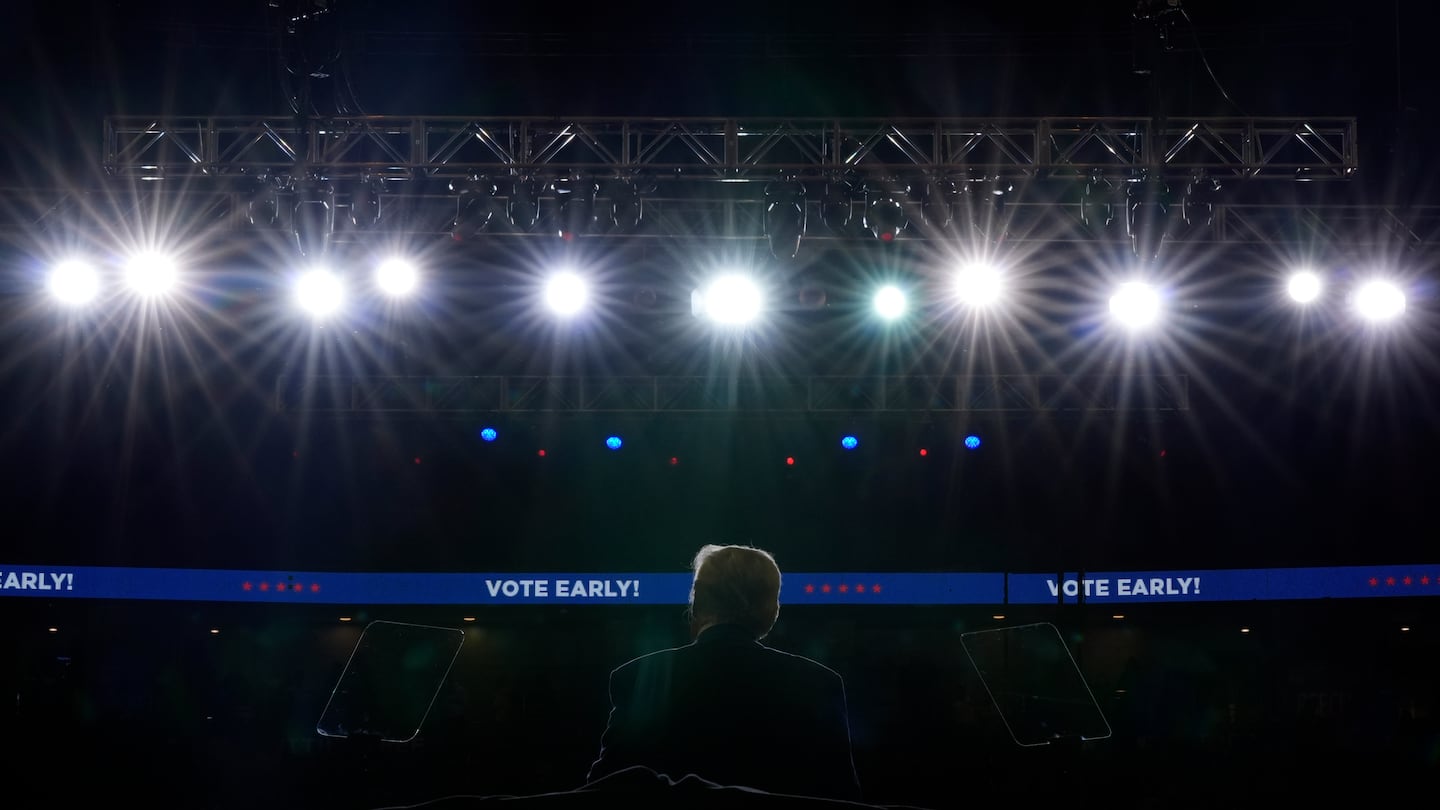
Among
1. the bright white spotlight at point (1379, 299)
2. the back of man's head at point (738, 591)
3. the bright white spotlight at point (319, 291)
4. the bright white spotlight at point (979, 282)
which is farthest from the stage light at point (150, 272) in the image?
the bright white spotlight at point (1379, 299)

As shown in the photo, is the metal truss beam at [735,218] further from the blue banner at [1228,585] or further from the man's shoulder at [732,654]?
the man's shoulder at [732,654]

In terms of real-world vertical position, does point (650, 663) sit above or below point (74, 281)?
below

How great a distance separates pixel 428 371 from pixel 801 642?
172 inches

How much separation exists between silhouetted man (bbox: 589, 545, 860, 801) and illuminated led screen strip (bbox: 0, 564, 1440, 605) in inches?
304

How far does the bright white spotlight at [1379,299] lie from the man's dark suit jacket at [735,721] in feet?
23.1

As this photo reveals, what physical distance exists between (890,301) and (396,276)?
3706mm

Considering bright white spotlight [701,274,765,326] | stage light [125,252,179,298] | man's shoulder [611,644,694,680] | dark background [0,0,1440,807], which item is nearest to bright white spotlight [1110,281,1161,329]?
dark background [0,0,1440,807]

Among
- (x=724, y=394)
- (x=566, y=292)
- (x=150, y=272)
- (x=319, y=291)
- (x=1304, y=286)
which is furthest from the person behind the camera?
(x=724, y=394)

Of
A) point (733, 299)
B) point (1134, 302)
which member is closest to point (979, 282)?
point (1134, 302)

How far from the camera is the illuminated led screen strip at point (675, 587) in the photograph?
9.35m

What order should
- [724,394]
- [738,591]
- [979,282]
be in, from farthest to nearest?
[724,394]
[979,282]
[738,591]

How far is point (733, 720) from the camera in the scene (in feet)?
5.45

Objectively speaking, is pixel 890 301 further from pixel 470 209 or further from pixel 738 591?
pixel 738 591

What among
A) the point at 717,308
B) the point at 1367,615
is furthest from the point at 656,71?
the point at 1367,615
